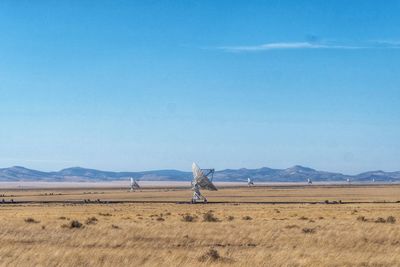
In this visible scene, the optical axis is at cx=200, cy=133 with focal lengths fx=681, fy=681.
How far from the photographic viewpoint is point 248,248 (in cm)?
2691

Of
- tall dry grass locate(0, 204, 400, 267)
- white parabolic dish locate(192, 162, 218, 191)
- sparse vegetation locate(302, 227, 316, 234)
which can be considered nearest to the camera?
tall dry grass locate(0, 204, 400, 267)

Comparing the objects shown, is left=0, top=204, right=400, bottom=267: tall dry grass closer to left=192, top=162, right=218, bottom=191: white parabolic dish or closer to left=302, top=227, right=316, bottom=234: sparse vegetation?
left=302, top=227, right=316, bottom=234: sparse vegetation

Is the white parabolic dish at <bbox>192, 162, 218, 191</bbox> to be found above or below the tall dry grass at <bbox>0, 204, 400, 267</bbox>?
above

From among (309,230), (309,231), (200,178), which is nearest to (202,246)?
(309,231)

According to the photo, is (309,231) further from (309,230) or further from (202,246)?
(202,246)

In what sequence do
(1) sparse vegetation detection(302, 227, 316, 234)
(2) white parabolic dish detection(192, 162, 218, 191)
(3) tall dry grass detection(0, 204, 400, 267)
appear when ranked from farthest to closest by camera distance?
1. (2) white parabolic dish detection(192, 162, 218, 191)
2. (1) sparse vegetation detection(302, 227, 316, 234)
3. (3) tall dry grass detection(0, 204, 400, 267)

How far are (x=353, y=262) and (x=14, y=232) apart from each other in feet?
66.8

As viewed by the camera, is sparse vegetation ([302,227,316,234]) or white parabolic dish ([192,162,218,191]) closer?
sparse vegetation ([302,227,316,234])

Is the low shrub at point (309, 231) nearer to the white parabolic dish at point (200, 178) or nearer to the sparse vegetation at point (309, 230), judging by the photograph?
the sparse vegetation at point (309, 230)

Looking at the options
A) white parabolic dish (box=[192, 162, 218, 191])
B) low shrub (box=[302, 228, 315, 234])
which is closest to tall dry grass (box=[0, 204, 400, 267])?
low shrub (box=[302, 228, 315, 234])

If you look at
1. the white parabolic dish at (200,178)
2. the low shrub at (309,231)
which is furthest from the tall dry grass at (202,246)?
the white parabolic dish at (200,178)

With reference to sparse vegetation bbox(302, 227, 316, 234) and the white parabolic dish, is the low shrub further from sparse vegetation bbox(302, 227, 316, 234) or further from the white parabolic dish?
the white parabolic dish

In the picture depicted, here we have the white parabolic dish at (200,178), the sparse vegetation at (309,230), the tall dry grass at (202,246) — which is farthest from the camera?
the white parabolic dish at (200,178)

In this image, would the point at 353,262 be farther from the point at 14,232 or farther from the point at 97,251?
the point at 14,232
